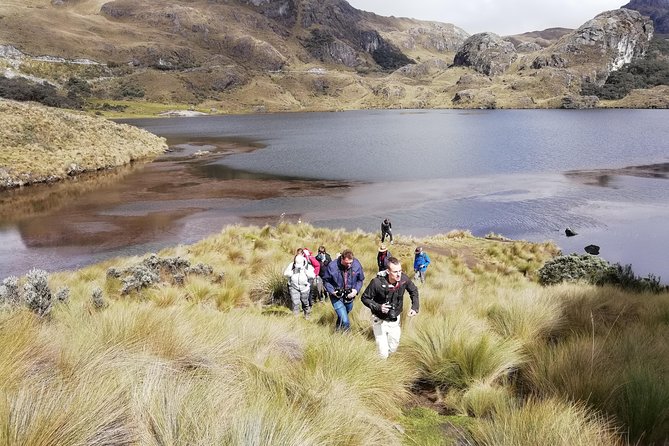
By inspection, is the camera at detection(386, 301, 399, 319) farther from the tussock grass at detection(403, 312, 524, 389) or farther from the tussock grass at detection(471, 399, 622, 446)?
the tussock grass at detection(471, 399, 622, 446)

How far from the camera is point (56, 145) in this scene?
47.9 meters

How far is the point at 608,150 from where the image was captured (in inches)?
2312

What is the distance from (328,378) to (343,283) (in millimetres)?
3639

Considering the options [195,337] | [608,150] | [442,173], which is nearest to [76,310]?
[195,337]

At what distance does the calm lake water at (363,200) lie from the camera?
961 inches

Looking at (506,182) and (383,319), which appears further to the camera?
(506,182)

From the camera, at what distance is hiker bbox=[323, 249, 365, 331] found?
8.11 meters

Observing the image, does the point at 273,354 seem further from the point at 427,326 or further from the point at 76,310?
the point at 76,310

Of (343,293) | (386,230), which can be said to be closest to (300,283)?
(343,293)

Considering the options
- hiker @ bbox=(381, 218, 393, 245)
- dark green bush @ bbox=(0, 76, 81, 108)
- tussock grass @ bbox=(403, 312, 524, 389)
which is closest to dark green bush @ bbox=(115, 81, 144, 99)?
dark green bush @ bbox=(0, 76, 81, 108)

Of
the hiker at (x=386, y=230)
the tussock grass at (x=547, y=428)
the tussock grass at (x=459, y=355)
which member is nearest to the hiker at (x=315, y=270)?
the tussock grass at (x=459, y=355)

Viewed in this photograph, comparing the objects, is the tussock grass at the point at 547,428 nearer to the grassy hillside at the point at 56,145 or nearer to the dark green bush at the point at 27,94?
the grassy hillside at the point at 56,145

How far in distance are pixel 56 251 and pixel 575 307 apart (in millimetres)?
22727

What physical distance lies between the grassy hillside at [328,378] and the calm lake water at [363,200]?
16683mm
